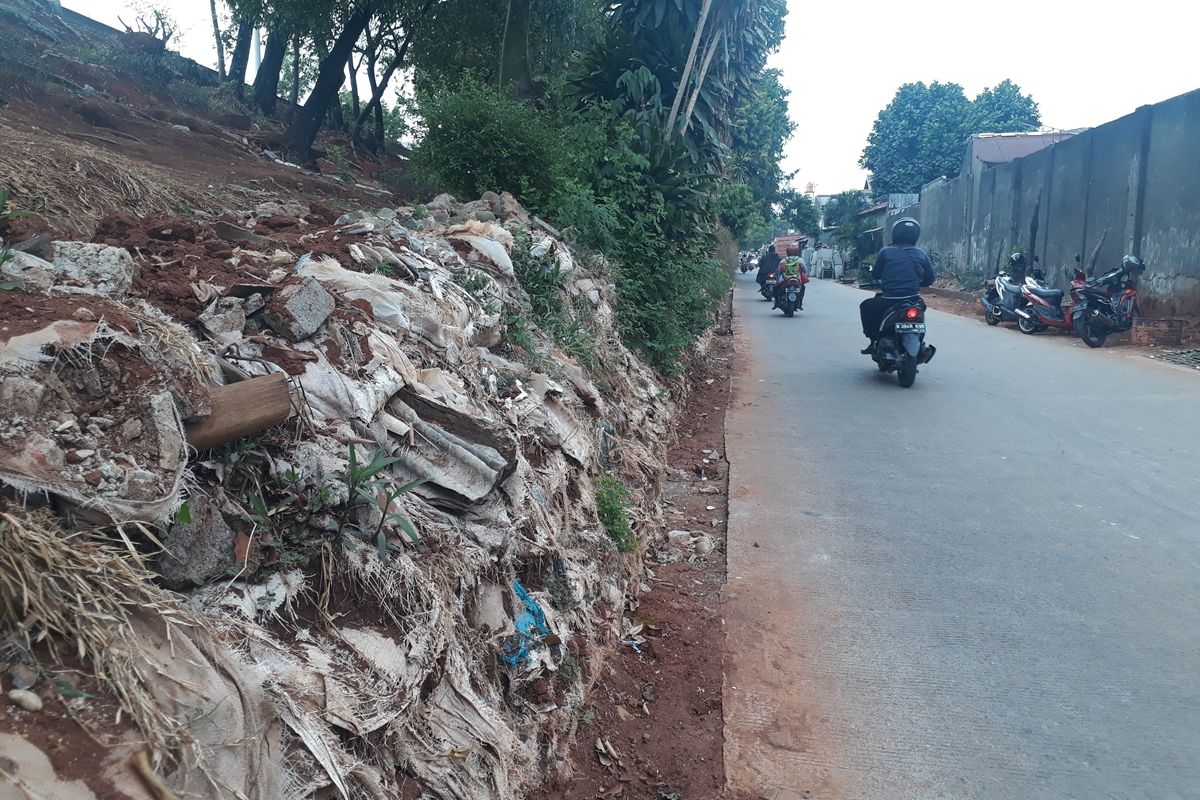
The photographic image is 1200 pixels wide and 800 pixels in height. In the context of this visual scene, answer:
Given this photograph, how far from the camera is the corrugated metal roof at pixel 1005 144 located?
32.4 m

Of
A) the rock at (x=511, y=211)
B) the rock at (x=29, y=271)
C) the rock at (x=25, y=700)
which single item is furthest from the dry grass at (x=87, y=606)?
the rock at (x=511, y=211)

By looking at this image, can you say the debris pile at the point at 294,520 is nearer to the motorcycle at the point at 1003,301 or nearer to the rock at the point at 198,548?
the rock at the point at 198,548

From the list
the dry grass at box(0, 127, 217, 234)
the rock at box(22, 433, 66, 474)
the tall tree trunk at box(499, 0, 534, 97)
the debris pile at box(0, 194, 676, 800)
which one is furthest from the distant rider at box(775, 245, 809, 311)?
the rock at box(22, 433, 66, 474)

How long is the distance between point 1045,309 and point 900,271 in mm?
7247

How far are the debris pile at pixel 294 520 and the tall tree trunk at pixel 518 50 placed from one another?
29.4 ft

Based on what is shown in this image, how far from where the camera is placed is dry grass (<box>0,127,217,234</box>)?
5.61 meters

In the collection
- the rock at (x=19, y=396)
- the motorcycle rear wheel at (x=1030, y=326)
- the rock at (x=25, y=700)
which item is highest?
the motorcycle rear wheel at (x=1030, y=326)

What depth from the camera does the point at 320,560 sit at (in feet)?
8.52

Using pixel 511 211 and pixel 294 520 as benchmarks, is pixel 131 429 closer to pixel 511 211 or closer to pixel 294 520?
pixel 294 520

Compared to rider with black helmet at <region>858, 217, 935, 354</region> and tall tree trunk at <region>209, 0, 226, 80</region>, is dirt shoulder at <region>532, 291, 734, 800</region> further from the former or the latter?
tall tree trunk at <region>209, 0, 226, 80</region>

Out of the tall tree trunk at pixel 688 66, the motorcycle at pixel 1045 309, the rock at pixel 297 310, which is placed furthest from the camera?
the motorcycle at pixel 1045 309

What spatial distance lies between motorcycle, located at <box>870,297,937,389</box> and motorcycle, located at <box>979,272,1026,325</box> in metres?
7.80

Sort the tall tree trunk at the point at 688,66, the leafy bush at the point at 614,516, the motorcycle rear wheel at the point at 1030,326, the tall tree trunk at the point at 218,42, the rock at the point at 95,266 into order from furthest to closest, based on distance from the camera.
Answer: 1. the tall tree trunk at the point at 218,42
2. the motorcycle rear wheel at the point at 1030,326
3. the tall tree trunk at the point at 688,66
4. the leafy bush at the point at 614,516
5. the rock at the point at 95,266

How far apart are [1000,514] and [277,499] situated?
4458 mm
